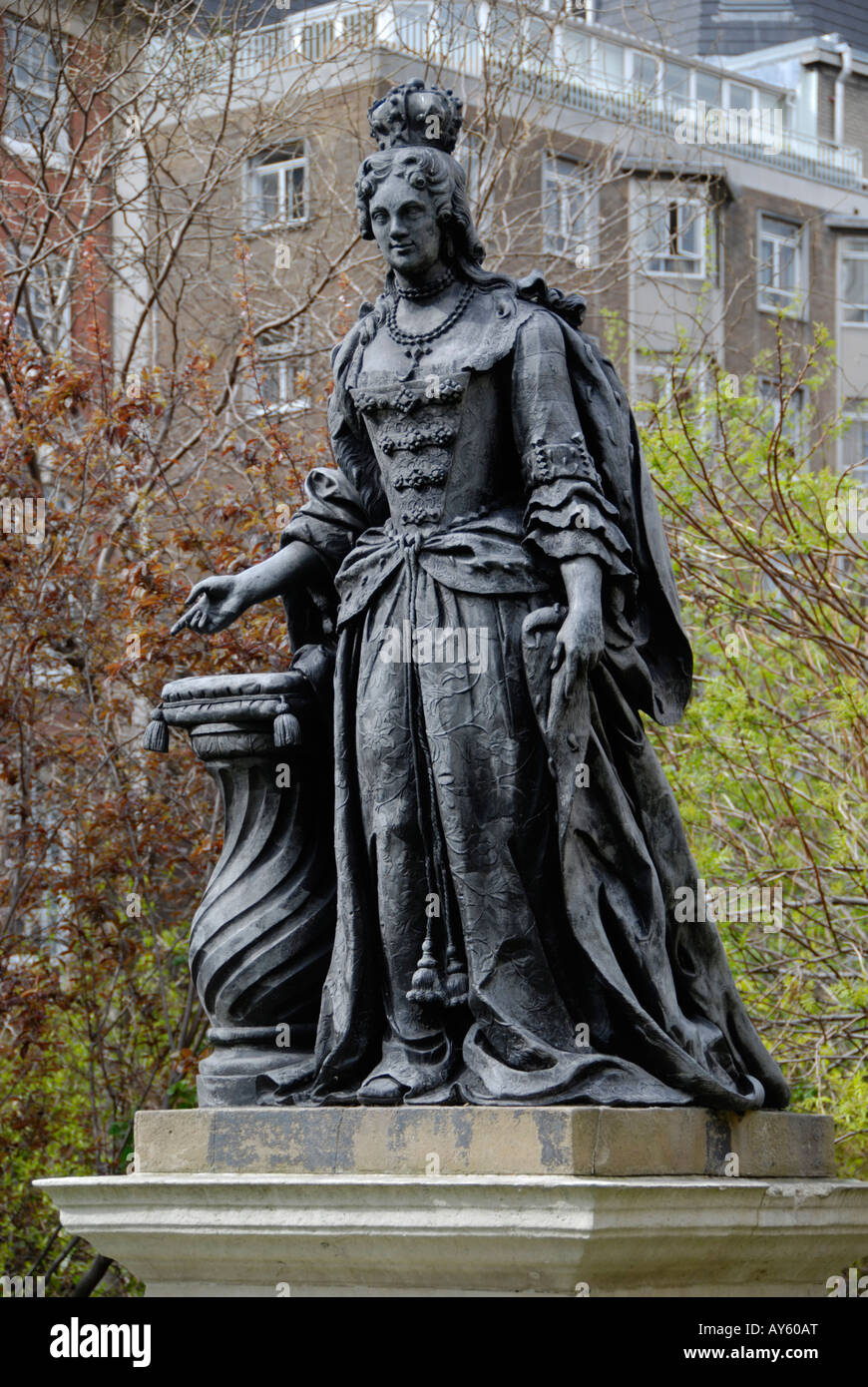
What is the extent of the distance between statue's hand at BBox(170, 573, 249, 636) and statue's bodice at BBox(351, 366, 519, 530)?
1.78ft

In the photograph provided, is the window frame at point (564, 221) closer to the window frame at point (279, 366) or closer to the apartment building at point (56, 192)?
the window frame at point (279, 366)

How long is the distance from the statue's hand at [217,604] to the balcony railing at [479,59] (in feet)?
25.4

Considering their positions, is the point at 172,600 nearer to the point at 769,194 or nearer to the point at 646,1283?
the point at 646,1283

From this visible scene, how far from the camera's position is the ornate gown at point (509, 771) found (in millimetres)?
5980

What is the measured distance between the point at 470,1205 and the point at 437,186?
2903 millimetres

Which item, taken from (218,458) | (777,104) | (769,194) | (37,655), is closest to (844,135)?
(777,104)

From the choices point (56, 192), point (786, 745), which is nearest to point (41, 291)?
point (56, 192)

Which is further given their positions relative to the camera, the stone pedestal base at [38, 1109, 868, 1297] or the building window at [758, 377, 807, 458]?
the building window at [758, 377, 807, 458]

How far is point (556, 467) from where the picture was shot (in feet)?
20.4

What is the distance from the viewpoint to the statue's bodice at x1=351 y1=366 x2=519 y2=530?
6.32m

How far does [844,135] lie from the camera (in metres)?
38.1

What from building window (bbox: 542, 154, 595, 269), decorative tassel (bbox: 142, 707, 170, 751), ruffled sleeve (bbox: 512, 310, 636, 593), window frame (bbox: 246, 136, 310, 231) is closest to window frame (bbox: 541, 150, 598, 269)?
building window (bbox: 542, 154, 595, 269)

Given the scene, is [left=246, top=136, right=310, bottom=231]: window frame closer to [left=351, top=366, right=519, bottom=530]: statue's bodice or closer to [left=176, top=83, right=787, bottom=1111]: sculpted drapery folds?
[left=176, top=83, right=787, bottom=1111]: sculpted drapery folds

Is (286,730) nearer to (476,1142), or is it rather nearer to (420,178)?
(476,1142)
